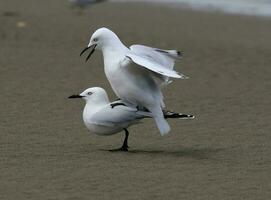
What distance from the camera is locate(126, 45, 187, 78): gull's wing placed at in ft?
22.3

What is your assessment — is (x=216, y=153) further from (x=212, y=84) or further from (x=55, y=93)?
(x=212, y=84)

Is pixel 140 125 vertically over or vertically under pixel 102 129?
under

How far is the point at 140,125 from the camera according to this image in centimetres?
838

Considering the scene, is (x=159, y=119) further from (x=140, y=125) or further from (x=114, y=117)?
(x=140, y=125)

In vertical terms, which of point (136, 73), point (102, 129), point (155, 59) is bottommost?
point (102, 129)

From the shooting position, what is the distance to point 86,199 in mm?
5480

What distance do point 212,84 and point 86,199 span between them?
5554 mm

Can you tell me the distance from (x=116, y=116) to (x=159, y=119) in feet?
1.14

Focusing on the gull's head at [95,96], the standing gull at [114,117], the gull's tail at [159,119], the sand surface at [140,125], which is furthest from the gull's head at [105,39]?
the sand surface at [140,125]

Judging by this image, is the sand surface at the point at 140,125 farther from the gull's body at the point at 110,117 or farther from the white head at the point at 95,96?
the white head at the point at 95,96

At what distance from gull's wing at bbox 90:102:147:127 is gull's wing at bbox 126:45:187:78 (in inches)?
16.4

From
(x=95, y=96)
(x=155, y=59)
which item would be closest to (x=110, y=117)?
(x=95, y=96)

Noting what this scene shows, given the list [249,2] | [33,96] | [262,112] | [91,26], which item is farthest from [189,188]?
[249,2]

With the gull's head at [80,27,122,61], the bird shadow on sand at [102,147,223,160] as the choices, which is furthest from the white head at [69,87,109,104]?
the bird shadow on sand at [102,147,223,160]
